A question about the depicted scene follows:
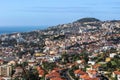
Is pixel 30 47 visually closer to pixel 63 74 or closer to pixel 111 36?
pixel 111 36

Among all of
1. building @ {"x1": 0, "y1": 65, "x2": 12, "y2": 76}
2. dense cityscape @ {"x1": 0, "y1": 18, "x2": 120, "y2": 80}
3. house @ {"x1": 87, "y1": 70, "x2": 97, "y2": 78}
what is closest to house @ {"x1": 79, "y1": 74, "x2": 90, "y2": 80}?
dense cityscape @ {"x1": 0, "y1": 18, "x2": 120, "y2": 80}

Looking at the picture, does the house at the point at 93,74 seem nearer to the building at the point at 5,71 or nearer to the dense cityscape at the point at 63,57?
the dense cityscape at the point at 63,57

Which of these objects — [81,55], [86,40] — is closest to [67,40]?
[86,40]

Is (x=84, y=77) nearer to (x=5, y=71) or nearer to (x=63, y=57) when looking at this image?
(x=5, y=71)

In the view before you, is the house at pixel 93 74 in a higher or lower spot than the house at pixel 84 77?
higher

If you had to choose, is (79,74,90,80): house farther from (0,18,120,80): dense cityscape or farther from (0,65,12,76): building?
(0,65,12,76): building

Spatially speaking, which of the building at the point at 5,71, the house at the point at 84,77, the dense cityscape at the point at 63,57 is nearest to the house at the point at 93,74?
the dense cityscape at the point at 63,57

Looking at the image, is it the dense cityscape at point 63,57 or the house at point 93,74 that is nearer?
the house at point 93,74

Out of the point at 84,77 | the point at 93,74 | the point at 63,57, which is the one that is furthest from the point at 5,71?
the point at 63,57

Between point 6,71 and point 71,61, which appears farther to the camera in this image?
point 71,61
